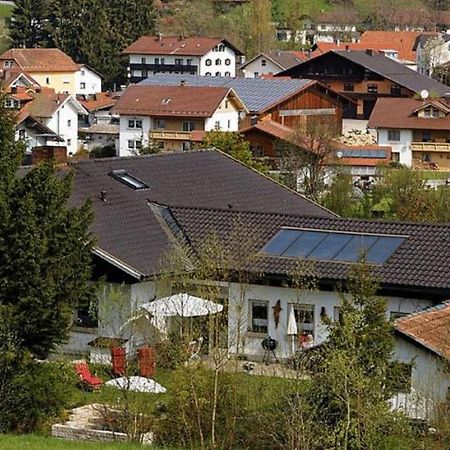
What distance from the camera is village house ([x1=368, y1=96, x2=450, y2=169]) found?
177 feet

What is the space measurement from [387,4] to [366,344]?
111504 mm

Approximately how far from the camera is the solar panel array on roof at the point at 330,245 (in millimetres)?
19312

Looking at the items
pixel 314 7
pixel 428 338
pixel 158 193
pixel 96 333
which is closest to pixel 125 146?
pixel 158 193

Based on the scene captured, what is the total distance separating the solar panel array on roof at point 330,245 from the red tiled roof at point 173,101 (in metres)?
33.6

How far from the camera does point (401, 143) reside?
54938 millimetres

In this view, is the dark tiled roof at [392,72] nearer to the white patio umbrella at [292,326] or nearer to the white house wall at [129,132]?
the white house wall at [129,132]

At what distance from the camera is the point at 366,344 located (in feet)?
43.1

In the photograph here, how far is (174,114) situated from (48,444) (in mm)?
41910

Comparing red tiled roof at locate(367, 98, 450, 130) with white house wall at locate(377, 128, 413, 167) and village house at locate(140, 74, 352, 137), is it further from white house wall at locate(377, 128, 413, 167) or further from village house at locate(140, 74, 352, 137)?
village house at locate(140, 74, 352, 137)

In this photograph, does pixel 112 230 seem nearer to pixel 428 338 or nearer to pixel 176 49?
pixel 428 338

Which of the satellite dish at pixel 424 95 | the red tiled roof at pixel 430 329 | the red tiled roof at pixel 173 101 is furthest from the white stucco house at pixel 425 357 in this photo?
the satellite dish at pixel 424 95

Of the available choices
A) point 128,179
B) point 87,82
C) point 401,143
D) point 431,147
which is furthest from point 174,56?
point 128,179

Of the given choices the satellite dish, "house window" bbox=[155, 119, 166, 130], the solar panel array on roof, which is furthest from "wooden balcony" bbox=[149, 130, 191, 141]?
the solar panel array on roof

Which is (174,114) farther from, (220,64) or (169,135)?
(220,64)
